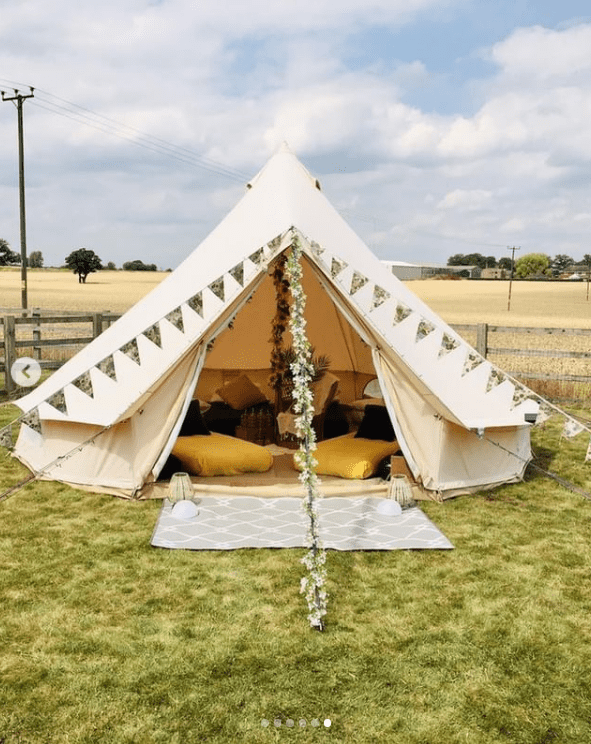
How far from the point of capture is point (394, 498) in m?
5.46

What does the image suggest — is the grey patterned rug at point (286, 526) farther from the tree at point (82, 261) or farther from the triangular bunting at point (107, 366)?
the tree at point (82, 261)

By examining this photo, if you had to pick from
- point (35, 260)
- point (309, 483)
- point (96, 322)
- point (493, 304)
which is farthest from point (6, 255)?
point (309, 483)

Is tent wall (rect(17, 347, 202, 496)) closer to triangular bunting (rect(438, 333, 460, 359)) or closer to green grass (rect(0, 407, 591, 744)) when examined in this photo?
green grass (rect(0, 407, 591, 744))

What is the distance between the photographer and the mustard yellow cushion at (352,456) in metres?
6.16

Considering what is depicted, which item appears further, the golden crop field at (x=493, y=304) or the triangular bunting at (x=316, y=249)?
the golden crop field at (x=493, y=304)

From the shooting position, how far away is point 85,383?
5.82 m

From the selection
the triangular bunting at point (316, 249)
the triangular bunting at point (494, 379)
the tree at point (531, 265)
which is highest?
the tree at point (531, 265)

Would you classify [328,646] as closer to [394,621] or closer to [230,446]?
[394,621]

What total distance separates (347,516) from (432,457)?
34.5 inches

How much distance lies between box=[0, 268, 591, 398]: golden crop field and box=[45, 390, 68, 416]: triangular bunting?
6.68 metres

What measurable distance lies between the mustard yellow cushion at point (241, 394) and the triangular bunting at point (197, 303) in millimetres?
2386

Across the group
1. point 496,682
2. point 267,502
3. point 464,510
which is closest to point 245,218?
point 267,502

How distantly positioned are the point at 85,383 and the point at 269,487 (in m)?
1.70

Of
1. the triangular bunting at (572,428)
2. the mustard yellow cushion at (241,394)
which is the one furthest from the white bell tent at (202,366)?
the mustard yellow cushion at (241,394)
